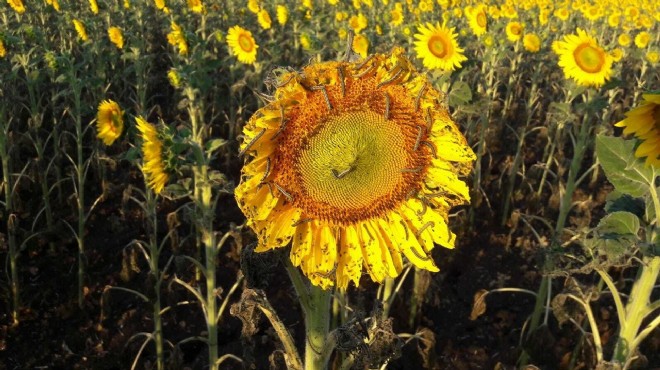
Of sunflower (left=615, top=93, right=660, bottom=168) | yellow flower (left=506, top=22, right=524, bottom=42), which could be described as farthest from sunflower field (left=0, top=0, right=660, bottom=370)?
yellow flower (left=506, top=22, right=524, bottom=42)

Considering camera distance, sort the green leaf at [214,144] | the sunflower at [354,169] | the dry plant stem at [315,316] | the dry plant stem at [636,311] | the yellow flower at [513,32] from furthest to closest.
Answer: the yellow flower at [513,32], the green leaf at [214,144], the dry plant stem at [636,311], the dry plant stem at [315,316], the sunflower at [354,169]

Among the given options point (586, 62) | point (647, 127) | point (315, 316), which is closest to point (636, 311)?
point (647, 127)

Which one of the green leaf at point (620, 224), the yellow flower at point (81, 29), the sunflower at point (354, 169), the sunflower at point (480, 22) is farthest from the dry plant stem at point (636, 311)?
the yellow flower at point (81, 29)

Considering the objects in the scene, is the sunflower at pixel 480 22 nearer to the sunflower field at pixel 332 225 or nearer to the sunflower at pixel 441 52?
the sunflower field at pixel 332 225

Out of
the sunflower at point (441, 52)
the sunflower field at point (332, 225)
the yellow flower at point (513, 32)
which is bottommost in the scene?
the sunflower field at point (332, 225)

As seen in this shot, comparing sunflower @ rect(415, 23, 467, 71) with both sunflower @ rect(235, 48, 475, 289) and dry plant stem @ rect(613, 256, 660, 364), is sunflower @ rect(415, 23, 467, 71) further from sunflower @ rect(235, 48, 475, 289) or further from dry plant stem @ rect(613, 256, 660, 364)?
sunflower @ rect(235, 48, 475, 289)

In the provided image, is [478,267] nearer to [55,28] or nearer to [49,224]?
[49,224]
